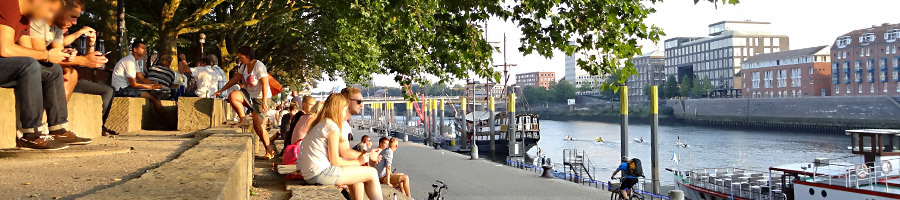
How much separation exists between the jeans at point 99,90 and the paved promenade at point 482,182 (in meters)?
12.1

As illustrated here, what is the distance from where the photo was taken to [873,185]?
21.9m

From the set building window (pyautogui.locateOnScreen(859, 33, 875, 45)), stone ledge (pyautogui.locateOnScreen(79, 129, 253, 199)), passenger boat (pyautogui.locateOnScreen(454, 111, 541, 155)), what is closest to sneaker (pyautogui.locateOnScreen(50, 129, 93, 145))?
stone ledge (pyautogui.locateOnScreen(79, 129, 253, 199))

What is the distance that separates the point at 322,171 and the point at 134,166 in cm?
164

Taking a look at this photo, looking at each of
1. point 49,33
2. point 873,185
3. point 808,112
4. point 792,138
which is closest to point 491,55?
point 49,33

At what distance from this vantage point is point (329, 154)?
5.83 m

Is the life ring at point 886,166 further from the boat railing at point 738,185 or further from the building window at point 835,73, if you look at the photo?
the building window at point 835,73

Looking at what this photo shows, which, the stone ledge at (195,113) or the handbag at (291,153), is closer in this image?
the handbag at (291,153)

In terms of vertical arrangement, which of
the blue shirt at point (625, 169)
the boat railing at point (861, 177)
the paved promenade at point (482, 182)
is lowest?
the paved promenade at point (482, 182)

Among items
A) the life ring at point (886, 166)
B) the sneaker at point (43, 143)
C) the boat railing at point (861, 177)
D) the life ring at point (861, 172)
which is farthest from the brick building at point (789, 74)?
the sneaker at point (43, 143)

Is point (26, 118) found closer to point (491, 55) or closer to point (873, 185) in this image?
point (491, 55)

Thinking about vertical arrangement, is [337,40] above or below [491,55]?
above

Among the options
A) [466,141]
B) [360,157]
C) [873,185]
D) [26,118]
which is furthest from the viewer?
[466,141]

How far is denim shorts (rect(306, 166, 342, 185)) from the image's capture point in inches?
229

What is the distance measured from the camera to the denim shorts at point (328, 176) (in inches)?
229
